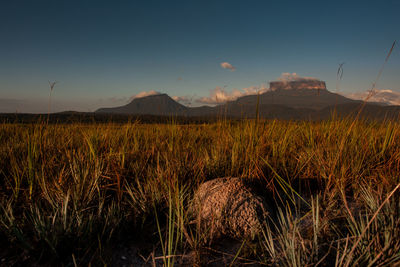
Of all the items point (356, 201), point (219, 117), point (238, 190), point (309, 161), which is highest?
point (219, 117)

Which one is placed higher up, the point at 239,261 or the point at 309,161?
the point at 309,161

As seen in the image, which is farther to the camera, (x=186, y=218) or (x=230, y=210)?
(x=230, y=210)

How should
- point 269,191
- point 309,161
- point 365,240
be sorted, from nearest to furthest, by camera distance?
1. point 365,240
2. point 269,191
3. point 309,161

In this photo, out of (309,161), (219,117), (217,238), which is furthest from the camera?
(219,117)

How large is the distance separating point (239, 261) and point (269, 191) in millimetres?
758

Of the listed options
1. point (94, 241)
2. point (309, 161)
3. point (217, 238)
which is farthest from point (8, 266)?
point (309, 161)

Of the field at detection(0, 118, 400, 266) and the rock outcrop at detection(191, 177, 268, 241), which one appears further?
the rock outcrop at detection(191, 177, 268, 241)

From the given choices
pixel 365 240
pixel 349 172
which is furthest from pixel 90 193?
pixel 349 172

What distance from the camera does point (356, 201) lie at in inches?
58.1

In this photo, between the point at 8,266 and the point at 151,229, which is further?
the point at 151,229

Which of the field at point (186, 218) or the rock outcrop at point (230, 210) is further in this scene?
the rock outcrop at point (230, 210)

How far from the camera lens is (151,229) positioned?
4.04 feet

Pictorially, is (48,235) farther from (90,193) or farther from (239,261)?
(239,261)

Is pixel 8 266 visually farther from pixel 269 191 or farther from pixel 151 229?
pixel 269 191
